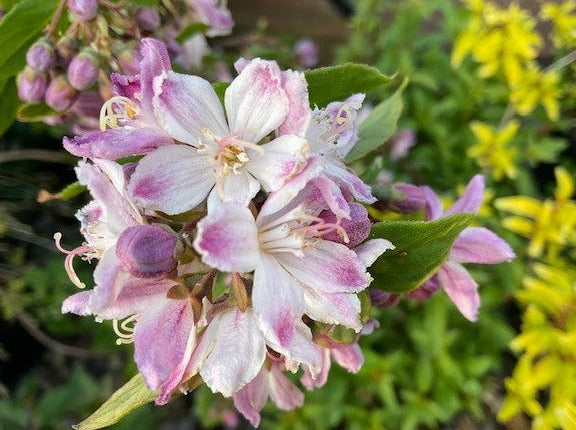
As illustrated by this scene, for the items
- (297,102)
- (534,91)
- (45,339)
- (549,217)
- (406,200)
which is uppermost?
(297,102)

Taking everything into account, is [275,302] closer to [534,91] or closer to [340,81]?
[340,81]

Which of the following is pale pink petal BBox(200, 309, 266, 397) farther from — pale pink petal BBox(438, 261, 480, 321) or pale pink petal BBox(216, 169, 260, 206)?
pale pink petal BBox(438, 261, 480, 321)

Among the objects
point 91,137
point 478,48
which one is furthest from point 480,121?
point 91,137

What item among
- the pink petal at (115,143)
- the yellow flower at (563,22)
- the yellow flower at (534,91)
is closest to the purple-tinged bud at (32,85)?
the pink petal at (115,143)

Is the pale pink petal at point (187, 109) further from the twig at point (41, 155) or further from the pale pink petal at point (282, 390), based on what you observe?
the twig at point (41, 155)

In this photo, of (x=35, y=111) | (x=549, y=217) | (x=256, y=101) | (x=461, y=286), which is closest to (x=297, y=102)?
(x=256, y=101)

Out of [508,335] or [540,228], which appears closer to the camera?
[540,228]

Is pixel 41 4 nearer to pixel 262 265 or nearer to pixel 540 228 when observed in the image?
pixel 262 265
